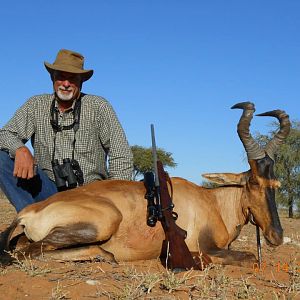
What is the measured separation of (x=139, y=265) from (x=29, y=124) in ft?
7.34

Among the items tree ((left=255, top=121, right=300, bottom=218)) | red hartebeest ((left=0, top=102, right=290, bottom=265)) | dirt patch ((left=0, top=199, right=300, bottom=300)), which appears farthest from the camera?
tree ((left=255, top=121, right=300, bottom=218))

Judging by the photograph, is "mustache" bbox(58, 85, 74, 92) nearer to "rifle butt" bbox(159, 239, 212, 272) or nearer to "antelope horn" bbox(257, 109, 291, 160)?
"antelope horn" bbox(257, 109, 291, 160)

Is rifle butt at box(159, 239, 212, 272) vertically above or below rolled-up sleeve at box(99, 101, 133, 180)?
below

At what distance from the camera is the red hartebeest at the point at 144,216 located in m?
4.42

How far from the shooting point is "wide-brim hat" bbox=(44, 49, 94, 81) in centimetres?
574

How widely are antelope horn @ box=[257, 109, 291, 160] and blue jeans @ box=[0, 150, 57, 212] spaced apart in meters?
2.38

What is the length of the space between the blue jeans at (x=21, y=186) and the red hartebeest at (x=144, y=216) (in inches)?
35.6

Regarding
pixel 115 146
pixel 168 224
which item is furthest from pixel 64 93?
pixel 168 224

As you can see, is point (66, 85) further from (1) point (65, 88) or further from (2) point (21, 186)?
(2) point (21, 186)

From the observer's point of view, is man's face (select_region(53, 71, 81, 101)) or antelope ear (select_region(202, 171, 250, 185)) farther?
man's face (select_region(53, 71, 81, 101))

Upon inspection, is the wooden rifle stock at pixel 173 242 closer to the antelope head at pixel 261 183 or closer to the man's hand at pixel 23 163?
the antelope head at pixel 261 183

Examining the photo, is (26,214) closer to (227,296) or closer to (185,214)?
(185,214)

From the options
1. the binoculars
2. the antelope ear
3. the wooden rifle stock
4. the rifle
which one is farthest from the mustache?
the antelope ear

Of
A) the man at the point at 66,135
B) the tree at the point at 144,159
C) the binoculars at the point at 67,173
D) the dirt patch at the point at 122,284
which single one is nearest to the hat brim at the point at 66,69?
the man at the point at 66,135
